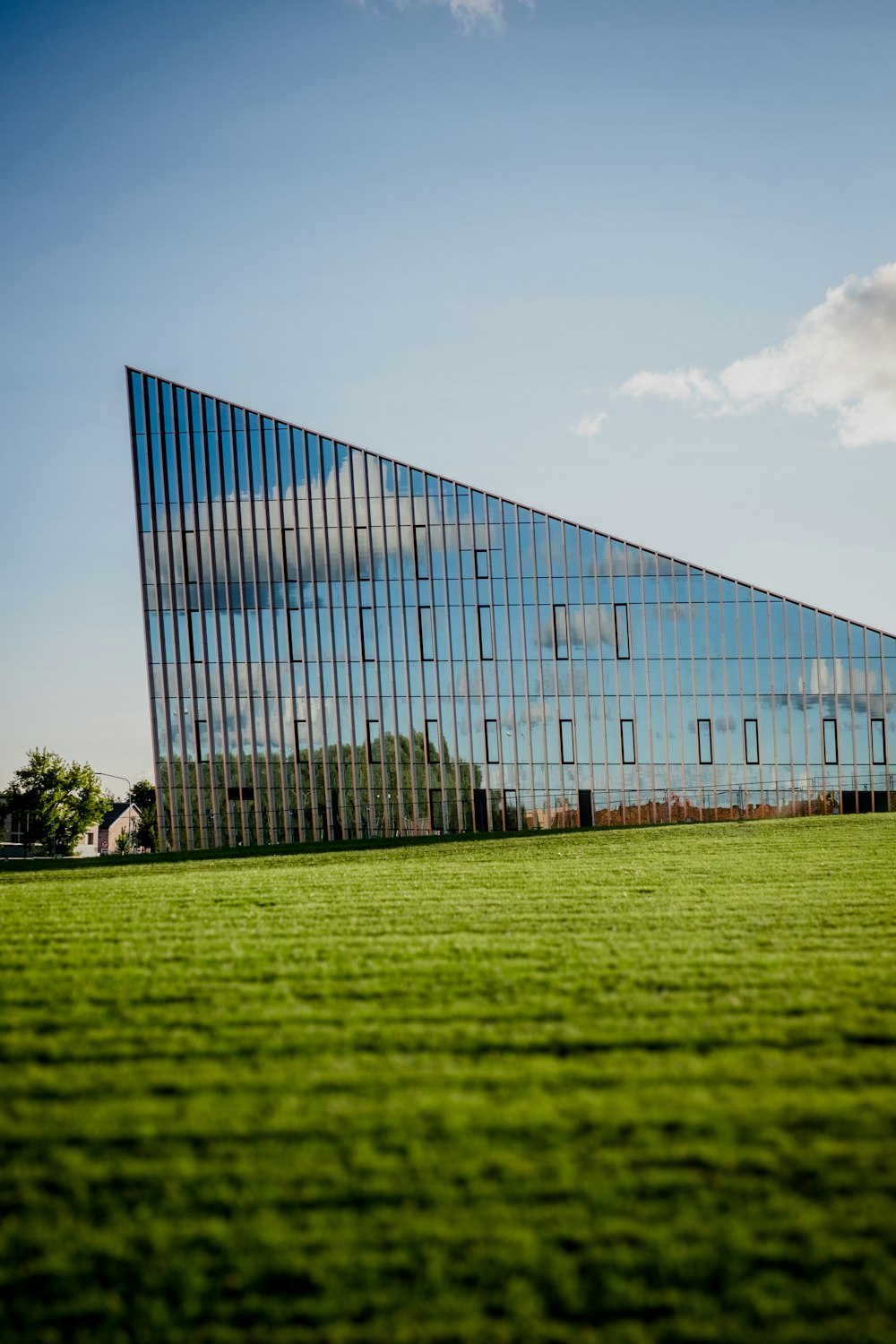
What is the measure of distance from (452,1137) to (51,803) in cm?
6134

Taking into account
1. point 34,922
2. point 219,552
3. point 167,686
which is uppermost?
point 219,552

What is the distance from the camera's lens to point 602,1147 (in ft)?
13.3

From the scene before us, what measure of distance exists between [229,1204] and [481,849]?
17.3 m

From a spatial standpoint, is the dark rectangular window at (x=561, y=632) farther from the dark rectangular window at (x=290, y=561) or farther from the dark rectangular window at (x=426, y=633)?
the dark rectangular window at (x=290, y=561)

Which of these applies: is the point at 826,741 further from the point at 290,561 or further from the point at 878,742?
the point at 290,561

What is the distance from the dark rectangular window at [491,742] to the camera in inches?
1382

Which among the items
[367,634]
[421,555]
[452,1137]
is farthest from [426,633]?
[452,1137]

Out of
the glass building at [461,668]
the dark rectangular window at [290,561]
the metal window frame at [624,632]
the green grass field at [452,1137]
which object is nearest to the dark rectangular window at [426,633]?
the glass building at [461,668]

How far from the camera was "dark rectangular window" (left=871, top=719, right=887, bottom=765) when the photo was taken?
116 ft

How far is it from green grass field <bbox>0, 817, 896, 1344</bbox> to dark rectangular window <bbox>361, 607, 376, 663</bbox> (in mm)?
26438

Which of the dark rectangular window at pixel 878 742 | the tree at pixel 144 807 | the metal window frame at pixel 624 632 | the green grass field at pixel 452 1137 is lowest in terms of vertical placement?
the tree at pixel 144 807

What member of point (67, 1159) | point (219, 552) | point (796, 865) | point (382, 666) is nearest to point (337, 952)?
point (67, 1159)

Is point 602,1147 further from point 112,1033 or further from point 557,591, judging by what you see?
point 557,591

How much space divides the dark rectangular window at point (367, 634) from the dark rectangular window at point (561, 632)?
710 centimetres
